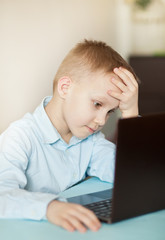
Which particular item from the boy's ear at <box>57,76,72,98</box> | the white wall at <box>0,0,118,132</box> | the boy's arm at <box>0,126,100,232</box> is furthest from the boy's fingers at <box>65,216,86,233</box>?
the white wall at <box>0,0,118,132</box>

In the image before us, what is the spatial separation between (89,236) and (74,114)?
57 cm

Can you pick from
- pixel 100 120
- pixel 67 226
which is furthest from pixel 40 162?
pixel 67 226

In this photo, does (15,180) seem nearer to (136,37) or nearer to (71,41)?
(71,41)

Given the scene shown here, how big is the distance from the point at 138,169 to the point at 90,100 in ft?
1.51

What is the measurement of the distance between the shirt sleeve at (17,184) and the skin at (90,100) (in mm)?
188

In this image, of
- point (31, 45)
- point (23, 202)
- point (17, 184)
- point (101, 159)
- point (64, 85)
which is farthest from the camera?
point (31, 45)

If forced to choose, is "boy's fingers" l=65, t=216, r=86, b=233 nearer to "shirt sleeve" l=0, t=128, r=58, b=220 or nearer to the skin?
"shirt sleeve" l=0, t=128, r=58, b=220

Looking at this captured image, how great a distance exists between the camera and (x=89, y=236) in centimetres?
85

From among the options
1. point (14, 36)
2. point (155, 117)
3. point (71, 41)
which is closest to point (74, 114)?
point (155, 117)

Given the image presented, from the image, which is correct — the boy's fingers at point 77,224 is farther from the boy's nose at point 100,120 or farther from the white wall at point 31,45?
the white wall at point 31,45

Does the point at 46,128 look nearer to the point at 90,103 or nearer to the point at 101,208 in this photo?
the point at 90,103

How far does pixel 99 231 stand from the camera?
2.88 ft

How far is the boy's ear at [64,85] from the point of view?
54.4 inches

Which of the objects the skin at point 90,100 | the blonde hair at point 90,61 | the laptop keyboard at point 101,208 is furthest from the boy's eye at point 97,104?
the laptop keyboard at point 101,208
